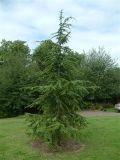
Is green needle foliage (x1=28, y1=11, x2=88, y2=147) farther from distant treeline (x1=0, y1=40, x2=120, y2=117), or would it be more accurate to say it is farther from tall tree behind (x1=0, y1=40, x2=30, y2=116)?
tall tree behind (x1=0, y1=40, x2=30, y2=116)

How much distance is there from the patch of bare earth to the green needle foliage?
175 mm

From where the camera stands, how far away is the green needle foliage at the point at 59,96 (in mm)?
10133

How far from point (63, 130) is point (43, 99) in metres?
1.38

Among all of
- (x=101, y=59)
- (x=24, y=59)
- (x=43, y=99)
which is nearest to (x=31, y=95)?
(x=24, y=59)

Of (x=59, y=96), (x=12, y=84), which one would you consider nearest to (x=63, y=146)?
(x=59, y=96)

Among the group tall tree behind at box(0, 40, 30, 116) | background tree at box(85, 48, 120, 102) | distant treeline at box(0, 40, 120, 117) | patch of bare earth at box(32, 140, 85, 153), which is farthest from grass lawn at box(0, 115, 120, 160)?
background tree at box(85, 48, 120, 102)

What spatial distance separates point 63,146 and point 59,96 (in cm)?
171

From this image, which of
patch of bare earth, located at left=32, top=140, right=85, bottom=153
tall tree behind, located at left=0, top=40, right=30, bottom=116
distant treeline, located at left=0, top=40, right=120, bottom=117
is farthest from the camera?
tall tree behind, located at left=0, top=40, right=30, bottom=116

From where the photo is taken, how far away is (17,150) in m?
10.4

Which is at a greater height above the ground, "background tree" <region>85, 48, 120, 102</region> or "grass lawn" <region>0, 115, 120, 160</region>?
"background tree" <region>85, 48, 120, 102</region>

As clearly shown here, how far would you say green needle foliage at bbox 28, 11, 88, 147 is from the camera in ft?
33.2

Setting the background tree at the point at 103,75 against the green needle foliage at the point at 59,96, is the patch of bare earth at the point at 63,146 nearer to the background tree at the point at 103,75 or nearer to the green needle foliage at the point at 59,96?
the green needle foliage at the point at 59,96

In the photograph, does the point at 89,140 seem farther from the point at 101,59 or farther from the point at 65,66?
the point at 101,59

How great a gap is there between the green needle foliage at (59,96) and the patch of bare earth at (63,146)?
0.18 m
